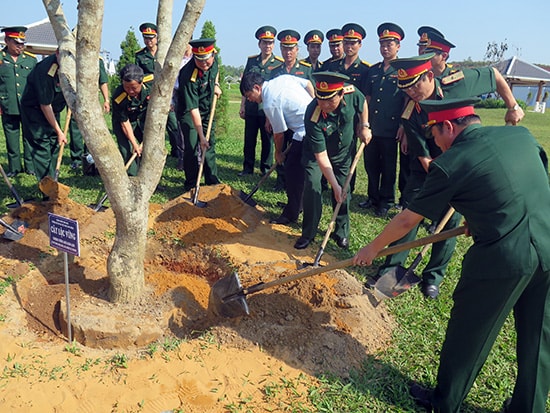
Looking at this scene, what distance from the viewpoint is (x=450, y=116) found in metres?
2.61

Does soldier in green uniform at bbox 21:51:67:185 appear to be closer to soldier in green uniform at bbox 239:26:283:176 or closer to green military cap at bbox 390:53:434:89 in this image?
soldier in green uniform at bbox 239:26:283:176

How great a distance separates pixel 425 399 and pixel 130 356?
2083 mm

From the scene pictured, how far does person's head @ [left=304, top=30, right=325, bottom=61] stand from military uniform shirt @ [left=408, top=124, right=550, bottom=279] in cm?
636

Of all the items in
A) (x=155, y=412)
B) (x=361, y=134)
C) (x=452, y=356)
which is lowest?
(x=155, y=412)

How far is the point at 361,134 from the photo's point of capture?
4.94 meters

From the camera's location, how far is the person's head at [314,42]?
8.32 m

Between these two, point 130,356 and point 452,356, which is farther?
point 130,356

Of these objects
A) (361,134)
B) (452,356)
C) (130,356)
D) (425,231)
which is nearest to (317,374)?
(452,356)

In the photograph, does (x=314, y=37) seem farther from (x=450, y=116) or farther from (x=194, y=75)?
(x=450, y=116)

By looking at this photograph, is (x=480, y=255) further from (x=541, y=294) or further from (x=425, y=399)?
(x=425, y=399)

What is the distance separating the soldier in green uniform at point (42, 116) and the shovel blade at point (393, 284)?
4.44 meters

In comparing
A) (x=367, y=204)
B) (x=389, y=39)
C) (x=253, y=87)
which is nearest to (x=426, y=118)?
(x=253, y=87)

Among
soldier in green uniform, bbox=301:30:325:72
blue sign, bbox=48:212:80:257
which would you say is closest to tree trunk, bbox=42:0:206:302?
blue sign, bbox=48:212:80:257

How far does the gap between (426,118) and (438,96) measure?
0.70 ft
